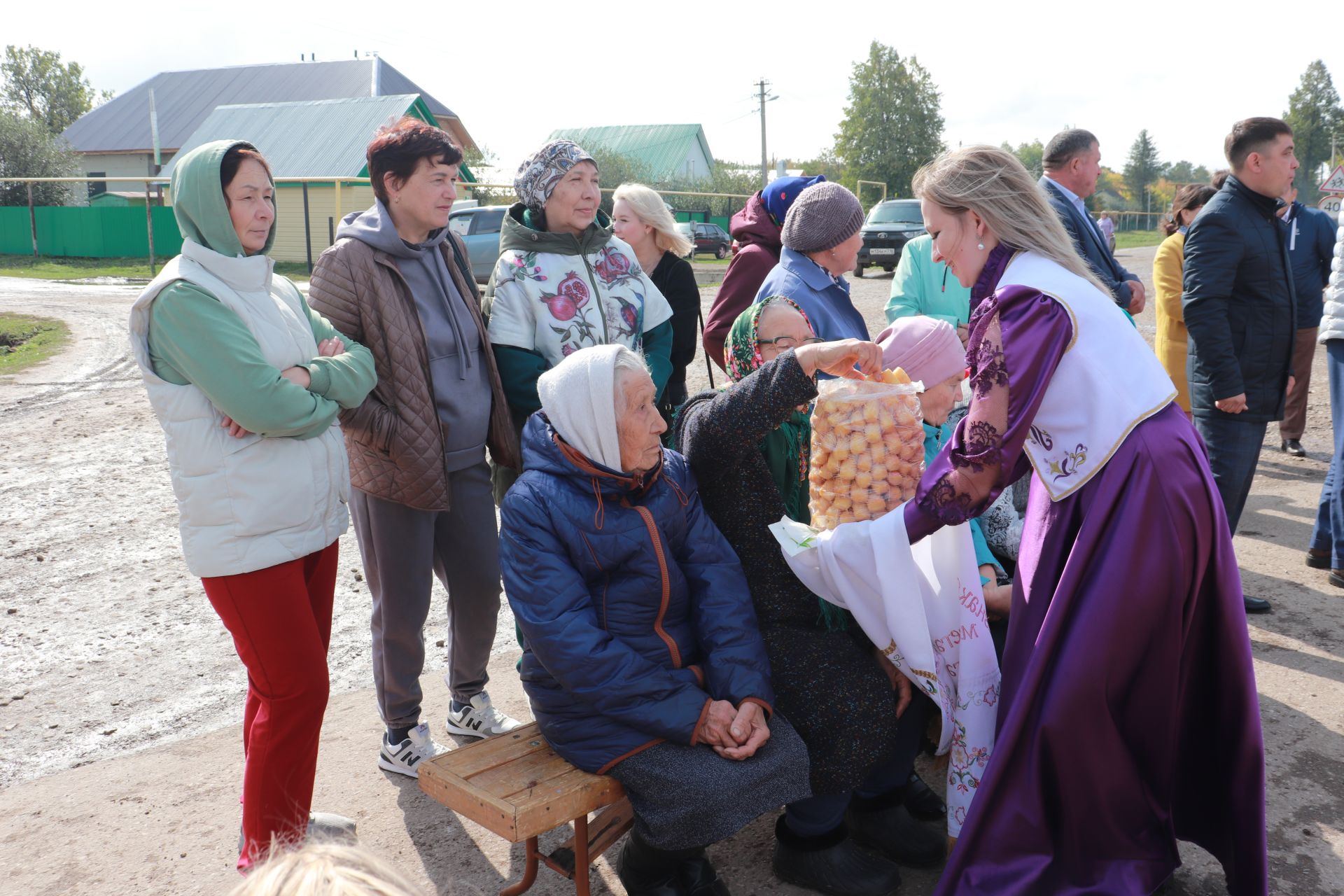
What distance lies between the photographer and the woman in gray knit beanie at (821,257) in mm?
3602

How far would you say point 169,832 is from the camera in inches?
123

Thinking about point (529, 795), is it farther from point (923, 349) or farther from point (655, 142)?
point (655, 142)

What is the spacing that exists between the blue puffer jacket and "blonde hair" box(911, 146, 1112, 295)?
3.42ft

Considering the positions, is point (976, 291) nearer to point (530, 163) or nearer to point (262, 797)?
point (530, 163)

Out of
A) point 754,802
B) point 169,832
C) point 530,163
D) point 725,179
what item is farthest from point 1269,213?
point 725,179

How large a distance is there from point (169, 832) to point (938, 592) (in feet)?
8.09

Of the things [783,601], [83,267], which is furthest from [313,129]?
[783,601]

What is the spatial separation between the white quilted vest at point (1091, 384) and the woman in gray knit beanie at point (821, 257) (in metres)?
1.33

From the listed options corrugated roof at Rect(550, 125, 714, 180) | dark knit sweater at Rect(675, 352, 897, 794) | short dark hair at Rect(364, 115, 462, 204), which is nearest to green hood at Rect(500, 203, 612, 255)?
short dark hair at Rect(364, 115, 462, 204)

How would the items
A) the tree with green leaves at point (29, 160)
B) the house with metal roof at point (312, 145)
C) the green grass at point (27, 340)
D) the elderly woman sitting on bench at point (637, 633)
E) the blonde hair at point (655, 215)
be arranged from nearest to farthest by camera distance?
1. the elderly woman sitting on bench at point (637, 633)
2. the blonde hair at point (655, 215)
3. the green grass at point (27, 340)
4. the house with metal roof at point (312, 145)
5. the tree with green leaves at point (29, 160)

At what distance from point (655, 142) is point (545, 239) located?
57.1 metres

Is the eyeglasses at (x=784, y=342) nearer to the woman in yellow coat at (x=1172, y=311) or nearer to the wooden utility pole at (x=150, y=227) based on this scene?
the woman in yellow coat at (x=1172, y=311)

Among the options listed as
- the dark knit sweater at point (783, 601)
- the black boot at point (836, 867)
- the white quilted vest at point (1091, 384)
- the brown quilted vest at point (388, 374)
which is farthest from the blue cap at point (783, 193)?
the black boot at point (836, 867)

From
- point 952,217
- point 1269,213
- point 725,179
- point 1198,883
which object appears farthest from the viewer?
point 725,179
